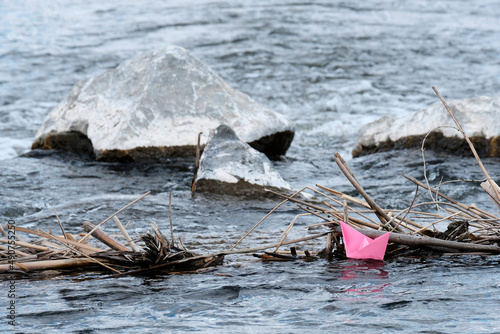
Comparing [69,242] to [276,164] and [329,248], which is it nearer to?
[329,248]

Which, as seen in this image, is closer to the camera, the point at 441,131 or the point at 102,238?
the point at 102,238

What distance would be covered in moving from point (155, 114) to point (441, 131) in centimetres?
303

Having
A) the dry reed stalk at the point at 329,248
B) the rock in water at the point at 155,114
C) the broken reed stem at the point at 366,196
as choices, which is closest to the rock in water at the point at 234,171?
the rock in water at the point at 155,114

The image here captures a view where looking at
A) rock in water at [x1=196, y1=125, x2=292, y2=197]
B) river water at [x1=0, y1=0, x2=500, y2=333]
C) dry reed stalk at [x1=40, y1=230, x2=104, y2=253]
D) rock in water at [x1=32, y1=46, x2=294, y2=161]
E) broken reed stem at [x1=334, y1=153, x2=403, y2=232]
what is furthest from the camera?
rock in water at [x1=32, y1=46, x2=294, y2=161]

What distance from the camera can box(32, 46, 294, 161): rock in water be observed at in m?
6.20

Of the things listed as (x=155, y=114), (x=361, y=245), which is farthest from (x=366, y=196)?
(x=155, y=114)

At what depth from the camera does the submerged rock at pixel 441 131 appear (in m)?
6.21

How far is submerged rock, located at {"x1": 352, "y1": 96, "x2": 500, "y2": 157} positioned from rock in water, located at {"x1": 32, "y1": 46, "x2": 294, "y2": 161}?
1036mm

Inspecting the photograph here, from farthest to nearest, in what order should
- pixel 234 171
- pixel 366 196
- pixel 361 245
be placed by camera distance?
pixel 234 171 → pixel 361 245 → pixel 366 196

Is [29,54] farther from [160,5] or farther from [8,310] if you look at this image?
[8,310]

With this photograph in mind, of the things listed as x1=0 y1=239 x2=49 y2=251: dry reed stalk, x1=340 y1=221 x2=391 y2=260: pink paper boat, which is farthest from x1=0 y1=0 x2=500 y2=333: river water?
x1=0 y1=239 x2=49 y2=251: dry reed stalk

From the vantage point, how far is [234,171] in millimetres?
5008

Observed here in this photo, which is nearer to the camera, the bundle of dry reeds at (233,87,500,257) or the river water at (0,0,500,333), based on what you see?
the river water at (0,0,500,333)

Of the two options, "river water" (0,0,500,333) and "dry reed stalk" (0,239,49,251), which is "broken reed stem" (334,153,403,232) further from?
"dry reed stalk" (0,239,49,251)
